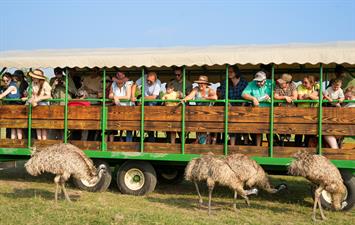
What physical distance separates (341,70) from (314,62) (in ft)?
2.91

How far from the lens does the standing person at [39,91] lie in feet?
33.1

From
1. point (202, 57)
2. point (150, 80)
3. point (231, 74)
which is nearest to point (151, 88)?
point (150, 80)

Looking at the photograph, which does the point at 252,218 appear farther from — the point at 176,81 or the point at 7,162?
the point at 7,162

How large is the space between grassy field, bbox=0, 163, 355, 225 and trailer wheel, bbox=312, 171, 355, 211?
6.0 inches

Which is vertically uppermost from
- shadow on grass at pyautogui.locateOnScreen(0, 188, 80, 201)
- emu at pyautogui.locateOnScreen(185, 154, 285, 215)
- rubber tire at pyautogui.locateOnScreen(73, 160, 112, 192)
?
emu at pyautogui.locateOnScreen(185, 154, 285, 215)

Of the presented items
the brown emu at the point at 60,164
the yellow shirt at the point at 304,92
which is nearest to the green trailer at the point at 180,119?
the yellow shirt at the point at 304,92

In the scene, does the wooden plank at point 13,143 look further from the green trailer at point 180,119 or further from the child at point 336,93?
the child at point 336,93

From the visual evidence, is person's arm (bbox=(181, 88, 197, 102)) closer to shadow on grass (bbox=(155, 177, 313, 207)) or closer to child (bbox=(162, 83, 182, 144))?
child (bbox=(162, 83, 182, 144))

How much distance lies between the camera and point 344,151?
28.1ft

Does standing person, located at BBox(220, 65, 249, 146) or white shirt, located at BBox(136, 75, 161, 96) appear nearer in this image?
standing person, located at BBox(220, 65, 249, 146)

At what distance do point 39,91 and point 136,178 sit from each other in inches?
108

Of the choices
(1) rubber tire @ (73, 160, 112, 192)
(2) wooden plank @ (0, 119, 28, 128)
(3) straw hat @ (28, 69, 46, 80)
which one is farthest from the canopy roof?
(1) rubber tire @ (73, 160, 112, 192)

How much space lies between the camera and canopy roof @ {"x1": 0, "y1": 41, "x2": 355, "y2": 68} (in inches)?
339

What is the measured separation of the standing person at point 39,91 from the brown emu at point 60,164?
1.79 metres
